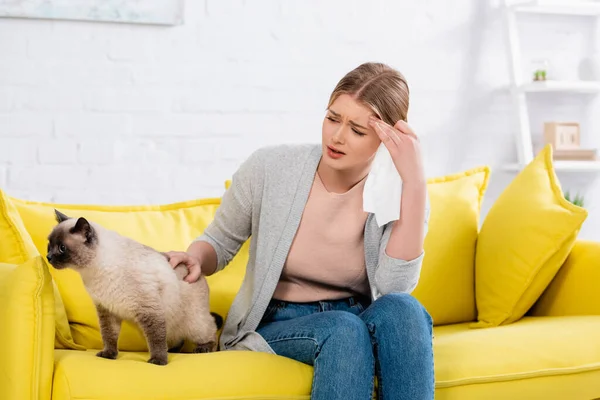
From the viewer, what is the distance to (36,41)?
266 cm

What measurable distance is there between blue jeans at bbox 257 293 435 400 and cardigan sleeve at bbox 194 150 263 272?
297 millimetres

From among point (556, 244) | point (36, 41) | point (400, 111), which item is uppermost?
point (36, 41)

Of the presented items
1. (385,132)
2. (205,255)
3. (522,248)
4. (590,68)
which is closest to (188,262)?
(205,255)

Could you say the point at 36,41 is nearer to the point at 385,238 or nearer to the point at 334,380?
the point at 385,238

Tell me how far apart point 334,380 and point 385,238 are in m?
0.42

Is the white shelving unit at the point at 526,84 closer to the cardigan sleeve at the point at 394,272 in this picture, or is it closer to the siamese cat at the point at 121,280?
the cardigan sleeve at the point at 394,272

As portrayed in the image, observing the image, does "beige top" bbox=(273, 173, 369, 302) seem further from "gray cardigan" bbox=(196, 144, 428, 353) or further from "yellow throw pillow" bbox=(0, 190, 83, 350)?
"yellow throw pillow" bbox=(0, 190, 83, 350)

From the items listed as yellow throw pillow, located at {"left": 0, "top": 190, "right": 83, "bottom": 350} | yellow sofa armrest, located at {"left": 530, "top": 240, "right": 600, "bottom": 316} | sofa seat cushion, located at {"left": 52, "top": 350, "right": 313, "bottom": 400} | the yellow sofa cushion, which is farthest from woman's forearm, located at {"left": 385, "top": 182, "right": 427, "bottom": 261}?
yellow throw pillow, located at {"left": 0, "top": 190, "right": 83, "bottom": 350}

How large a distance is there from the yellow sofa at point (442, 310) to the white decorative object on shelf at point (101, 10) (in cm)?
78

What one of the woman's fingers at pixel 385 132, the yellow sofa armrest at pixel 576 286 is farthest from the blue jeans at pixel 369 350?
the yellow sofa armrest at pixel 576 286

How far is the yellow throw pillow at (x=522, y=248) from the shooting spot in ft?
7.40

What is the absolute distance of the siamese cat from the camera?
168 centimetres

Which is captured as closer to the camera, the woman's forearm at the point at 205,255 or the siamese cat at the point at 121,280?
the siamese cat at the point at 121,280

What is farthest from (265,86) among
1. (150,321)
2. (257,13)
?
(150,321)
